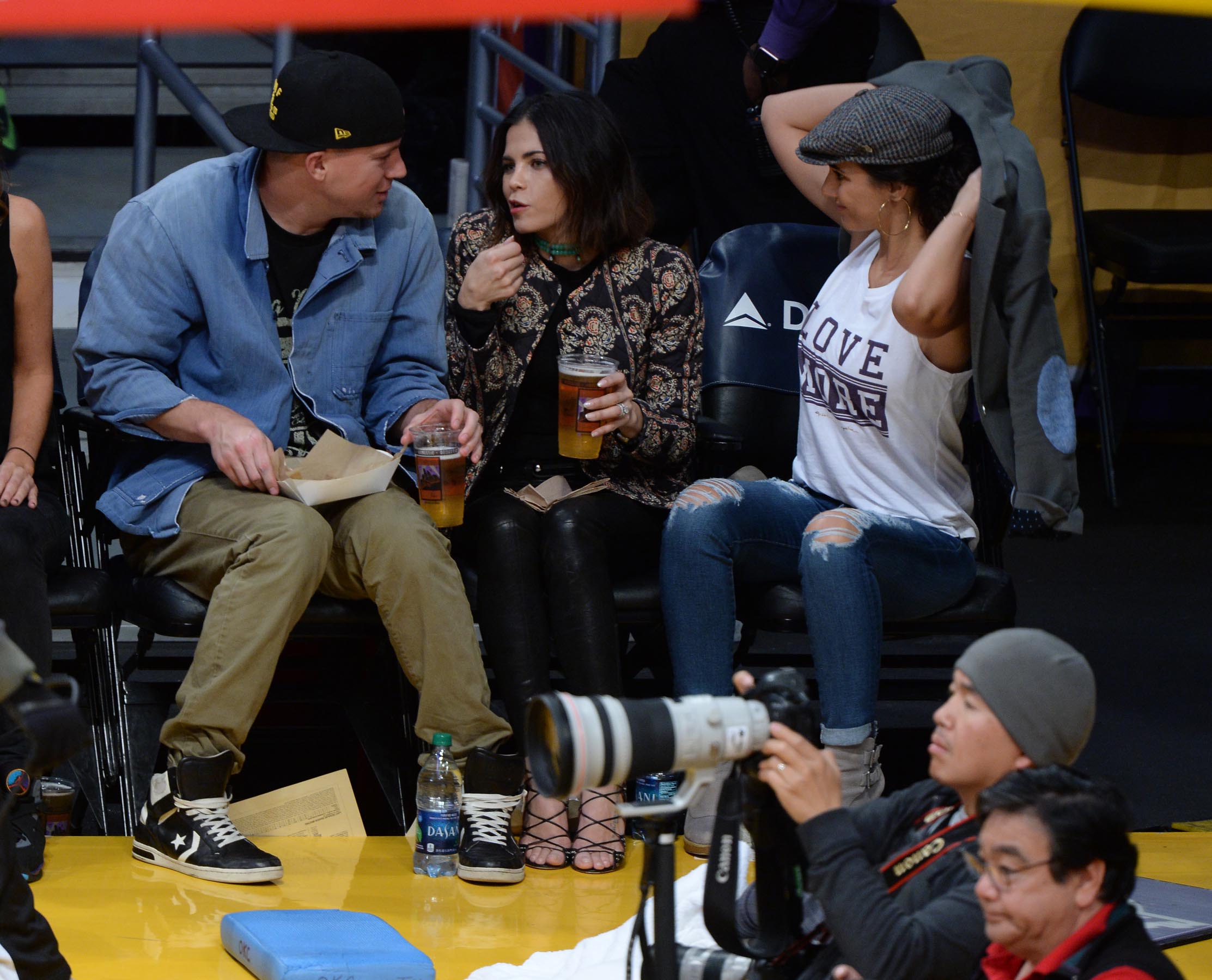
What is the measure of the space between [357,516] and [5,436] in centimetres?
66

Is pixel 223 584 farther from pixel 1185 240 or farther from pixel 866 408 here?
pixel 1185 240

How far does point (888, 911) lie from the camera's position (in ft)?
5.88

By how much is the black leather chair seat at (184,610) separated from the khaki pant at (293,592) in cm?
2

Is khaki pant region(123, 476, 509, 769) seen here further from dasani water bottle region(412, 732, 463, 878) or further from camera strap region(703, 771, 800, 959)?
camera strap region(703, 771, 800, 959)

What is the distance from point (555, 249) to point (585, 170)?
168mm

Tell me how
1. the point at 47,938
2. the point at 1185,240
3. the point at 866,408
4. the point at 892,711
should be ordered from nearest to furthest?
the point at 47,938, the point at 866,408, the point at 892,711, the point at 1185,240

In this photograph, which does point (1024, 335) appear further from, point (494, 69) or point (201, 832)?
point (494, 69)

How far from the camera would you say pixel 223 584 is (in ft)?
9.06

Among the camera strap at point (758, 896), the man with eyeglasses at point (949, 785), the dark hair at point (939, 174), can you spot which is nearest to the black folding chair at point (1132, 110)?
the dark hair at point (939, 174)

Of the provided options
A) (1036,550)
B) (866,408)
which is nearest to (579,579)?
(866,408)

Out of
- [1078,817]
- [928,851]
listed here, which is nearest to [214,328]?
[928,851]

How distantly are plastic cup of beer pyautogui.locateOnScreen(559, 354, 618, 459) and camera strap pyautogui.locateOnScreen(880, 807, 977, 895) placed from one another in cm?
110

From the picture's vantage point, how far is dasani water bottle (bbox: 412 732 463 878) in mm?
2770

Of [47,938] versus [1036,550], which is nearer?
[47,938]
